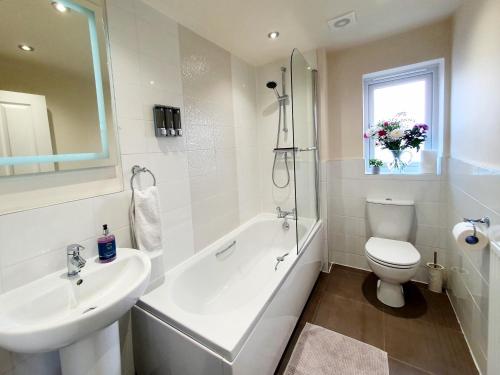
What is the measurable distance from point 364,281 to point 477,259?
1.10 metres

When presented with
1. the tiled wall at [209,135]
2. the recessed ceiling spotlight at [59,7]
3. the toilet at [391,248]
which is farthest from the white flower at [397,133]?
the recessed ceiling spotlight at [59,7]

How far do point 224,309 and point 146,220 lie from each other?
954 mm

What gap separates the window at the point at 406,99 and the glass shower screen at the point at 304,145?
590mm

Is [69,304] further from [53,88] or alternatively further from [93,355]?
[53,88]

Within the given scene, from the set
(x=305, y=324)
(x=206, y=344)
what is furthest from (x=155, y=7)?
(x=305, y=324)

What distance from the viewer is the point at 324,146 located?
7.89ft

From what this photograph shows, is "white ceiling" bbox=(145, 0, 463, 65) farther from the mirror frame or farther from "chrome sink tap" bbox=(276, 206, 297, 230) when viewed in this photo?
"chrome sink tap" bbox=(276, 206, 297, 230)

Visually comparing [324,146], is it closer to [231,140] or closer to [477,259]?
[231,140]

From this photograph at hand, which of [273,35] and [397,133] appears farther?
[397,133]

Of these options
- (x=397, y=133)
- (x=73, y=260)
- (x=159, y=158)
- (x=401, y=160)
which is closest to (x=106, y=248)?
(x=73, y=260)

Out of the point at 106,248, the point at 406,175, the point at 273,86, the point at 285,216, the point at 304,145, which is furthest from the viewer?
the point at 285,216

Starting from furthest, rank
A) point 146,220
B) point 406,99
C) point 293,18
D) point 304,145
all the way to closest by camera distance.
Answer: point 406,99 < point 304,145 < point 293,18 < point 146,220

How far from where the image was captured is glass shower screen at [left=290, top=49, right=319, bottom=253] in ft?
6.26

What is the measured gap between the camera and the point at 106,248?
1.19 metres
